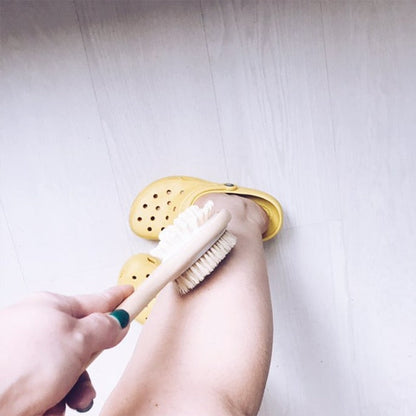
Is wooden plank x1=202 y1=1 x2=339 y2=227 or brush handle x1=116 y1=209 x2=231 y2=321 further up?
wooden plank x1=202 y1=1 x2=339 y2=227

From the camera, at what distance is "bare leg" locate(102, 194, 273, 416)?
42 centimetres

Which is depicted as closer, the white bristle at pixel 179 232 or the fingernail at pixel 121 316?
the fingernail at pixel 121 316

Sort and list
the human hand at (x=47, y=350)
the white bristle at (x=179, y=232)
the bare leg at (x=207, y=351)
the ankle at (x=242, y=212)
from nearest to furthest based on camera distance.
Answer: the human hand at (x=47, y=350) → the bare leg at (x=207, y=351) → the white bristle at (x=179, y=232) → the ankle at (x=242, y=212)

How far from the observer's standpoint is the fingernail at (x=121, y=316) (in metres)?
0.39

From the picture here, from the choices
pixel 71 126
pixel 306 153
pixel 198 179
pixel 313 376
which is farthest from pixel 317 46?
pixel 313 376

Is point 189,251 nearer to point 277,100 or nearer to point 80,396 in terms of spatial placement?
point 80,396

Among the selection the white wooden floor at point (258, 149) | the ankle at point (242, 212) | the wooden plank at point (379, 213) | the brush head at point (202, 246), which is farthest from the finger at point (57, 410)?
the wooden plank at point (379, 213)

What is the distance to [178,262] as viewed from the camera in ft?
1.54

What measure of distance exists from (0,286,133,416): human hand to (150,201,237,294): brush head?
0.41 ft

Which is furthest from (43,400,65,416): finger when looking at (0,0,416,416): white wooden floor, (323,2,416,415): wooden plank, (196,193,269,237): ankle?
(323,2,416,415): wooden plank

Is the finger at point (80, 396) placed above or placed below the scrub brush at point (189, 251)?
below

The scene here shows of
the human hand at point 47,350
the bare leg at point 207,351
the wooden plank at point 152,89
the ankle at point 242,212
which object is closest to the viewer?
the human hand at point 47,350

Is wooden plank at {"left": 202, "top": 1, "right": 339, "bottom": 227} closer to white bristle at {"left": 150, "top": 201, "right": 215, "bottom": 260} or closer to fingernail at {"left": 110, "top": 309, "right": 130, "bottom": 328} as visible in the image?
white bristle at {"left": 150, "top": 201, "right": 215, "bottom": 260}

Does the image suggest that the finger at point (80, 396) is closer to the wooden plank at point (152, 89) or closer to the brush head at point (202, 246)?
the brush head at point (202, 246)
